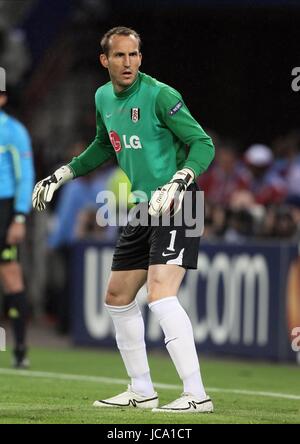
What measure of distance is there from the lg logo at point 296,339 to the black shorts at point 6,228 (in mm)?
2921

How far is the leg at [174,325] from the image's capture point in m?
8.20

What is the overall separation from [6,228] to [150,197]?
376cm

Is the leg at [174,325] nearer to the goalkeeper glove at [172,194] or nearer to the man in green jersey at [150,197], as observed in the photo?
the man in green jersey at [150,197]

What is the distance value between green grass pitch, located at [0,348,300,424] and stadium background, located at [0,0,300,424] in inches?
17.9

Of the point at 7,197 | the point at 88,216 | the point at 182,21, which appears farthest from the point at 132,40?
the point at 182,21

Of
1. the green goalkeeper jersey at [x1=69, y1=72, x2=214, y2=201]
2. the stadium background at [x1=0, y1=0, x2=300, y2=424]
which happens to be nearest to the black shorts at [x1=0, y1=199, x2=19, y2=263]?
the stadium background at [x1=0, y1=0, x2=300, y2=424]

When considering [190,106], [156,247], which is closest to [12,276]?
[156,247]

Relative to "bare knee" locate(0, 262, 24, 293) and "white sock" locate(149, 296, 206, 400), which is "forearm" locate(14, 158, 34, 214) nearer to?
"bare knee" locate(0, 262, 24, 293)

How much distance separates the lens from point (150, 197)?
845cm

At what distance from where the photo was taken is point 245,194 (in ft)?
50.1

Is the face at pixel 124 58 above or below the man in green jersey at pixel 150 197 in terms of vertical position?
above

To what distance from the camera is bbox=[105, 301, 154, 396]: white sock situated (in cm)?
871

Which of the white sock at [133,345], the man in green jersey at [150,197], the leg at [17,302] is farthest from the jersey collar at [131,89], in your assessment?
the leg at [17,302]

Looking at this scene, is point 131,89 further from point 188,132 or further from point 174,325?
point 174,325
